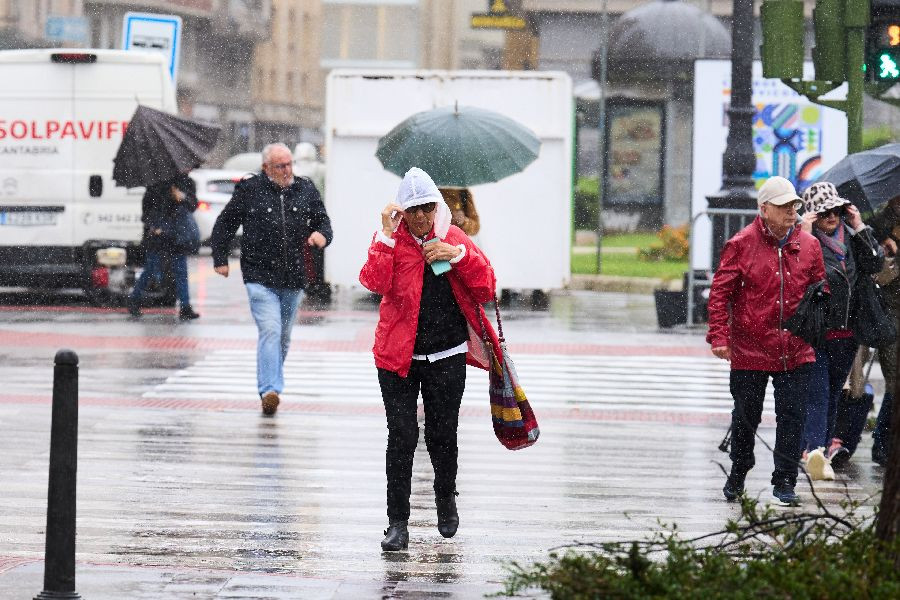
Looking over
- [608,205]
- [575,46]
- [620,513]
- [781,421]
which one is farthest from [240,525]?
[575,46]

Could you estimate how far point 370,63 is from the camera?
251 feet

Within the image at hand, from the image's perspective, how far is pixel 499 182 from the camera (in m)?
21.6

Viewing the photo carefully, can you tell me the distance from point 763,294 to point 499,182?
1286cm

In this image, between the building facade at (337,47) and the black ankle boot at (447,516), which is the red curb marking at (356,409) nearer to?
the black ankle boot at (447,516)

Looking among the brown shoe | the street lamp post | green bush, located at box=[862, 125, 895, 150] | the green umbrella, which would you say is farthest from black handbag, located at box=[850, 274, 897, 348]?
green bush, located at box=[862, 125, 895, 150]

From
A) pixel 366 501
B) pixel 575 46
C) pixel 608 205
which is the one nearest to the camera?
pixel 366 501

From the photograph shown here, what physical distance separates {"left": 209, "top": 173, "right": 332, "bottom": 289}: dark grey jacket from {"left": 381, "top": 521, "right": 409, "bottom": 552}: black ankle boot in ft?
14.7

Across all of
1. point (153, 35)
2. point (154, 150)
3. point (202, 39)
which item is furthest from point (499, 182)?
point (202, 39)

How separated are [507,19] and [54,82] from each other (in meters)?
13.6

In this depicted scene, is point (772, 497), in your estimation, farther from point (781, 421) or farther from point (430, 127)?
point (430, 127)

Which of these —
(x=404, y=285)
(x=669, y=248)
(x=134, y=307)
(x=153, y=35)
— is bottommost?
(x=669, y=248)

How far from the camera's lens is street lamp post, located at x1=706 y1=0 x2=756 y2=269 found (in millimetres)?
19656

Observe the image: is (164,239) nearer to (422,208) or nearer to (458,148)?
(458,148)

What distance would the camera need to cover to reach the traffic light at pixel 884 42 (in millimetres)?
12094
